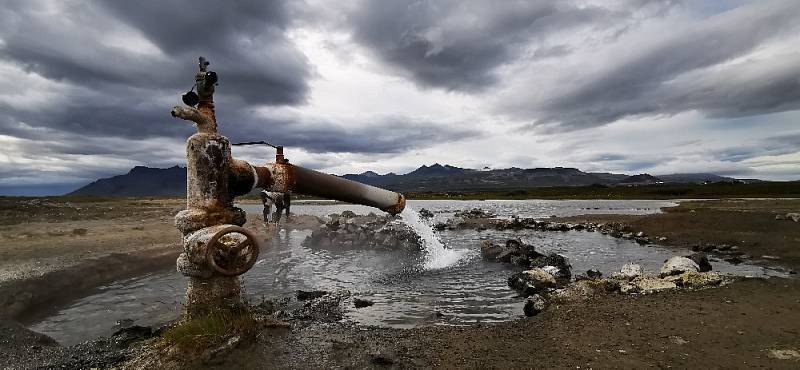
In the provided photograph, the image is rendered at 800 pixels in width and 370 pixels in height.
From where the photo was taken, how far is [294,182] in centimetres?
812

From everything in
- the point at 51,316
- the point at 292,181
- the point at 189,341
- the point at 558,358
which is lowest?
the point at 51,316

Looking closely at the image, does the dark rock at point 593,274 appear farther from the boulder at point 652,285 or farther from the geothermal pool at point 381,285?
the boulder at point 652,285

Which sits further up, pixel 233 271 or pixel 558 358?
pixel 233 271

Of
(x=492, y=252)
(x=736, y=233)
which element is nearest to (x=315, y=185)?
(x=492, y=252)

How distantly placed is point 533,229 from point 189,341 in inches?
1458

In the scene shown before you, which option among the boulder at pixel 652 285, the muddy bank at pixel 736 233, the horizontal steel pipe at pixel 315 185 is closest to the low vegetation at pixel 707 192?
the muddy bank at pixel 736 233

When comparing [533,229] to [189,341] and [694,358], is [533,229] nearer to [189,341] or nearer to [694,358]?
[694,358]

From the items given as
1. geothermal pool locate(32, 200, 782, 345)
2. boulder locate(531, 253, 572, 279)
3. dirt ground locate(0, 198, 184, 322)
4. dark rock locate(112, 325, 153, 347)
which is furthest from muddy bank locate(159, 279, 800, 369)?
dirt ground locate(0, 198, 184, 322)

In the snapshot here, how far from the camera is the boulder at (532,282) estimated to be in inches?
555

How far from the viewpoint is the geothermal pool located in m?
12.2

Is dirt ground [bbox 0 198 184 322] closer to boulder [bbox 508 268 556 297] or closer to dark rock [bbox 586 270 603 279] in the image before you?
boulder [bbox 508 268 556 297]

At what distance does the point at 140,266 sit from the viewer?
21.0 metres

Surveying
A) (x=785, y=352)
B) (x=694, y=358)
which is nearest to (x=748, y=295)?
(x=785, y=352)

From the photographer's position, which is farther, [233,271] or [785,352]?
[785,352]
